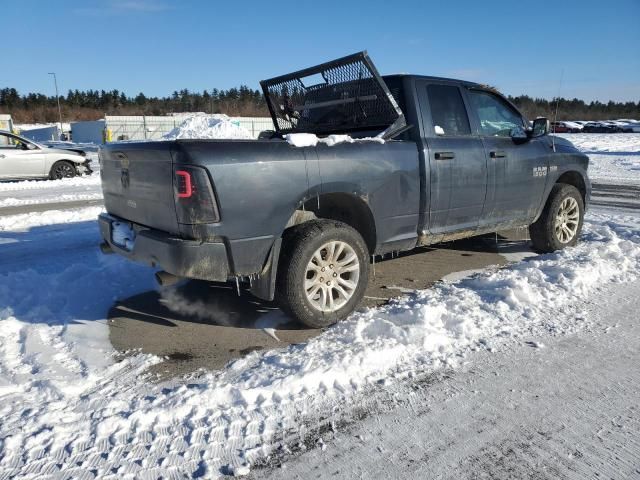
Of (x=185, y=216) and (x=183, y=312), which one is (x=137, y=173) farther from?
(x=183, y=312)

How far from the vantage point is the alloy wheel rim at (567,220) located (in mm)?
5680

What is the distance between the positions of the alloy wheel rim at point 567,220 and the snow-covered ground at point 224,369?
22.4 inches

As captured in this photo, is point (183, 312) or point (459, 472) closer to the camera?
point (459, 472)

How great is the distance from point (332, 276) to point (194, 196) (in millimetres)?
1254

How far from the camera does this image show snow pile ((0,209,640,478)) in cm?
226

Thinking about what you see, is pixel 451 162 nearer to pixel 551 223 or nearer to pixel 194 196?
pixel 551 223

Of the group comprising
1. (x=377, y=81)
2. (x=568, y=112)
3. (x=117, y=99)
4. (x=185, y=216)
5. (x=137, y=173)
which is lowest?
(x=185, y=216)

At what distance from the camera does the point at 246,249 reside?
332 centimetres

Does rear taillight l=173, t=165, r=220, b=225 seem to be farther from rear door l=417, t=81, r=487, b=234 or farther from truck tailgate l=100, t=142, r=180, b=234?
rear door l=417, t=81, r=487, b=234

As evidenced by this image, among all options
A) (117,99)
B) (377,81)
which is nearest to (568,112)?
(117,99)

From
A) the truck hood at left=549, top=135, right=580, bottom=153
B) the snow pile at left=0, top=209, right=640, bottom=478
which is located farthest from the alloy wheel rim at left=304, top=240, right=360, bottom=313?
the truck hood at left=549, top=135, right=580, bottom=153

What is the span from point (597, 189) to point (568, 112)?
86.9 meters

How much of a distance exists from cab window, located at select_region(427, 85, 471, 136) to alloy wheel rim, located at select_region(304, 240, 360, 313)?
5.04 feet

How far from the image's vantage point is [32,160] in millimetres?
13438
